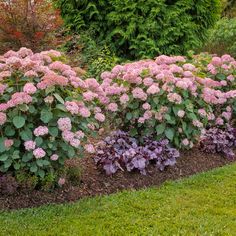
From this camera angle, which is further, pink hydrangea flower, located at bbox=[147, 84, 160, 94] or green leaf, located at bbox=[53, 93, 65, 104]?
pink hydrangea flower, located at bbox=[147, 84, 160, 94]

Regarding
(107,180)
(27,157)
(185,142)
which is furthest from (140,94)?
(27,157)

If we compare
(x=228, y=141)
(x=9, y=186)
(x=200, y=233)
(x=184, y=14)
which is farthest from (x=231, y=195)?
(x=184, y=14)

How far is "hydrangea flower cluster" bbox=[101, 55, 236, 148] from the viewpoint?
484cm

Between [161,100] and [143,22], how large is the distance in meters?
3.42

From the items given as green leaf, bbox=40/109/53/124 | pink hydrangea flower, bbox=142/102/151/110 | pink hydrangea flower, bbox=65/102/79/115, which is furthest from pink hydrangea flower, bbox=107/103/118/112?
green leaf, bbox=40/109/53/124

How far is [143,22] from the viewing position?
8.03 m

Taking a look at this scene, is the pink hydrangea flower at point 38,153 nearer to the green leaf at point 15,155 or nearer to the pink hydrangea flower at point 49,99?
the green leaf at point 15,155

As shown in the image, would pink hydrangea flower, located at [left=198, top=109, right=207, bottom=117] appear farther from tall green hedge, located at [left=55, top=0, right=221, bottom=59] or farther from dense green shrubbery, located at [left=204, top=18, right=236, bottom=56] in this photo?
dense green shrubbery, located at [left=204, top=18, right=236, bottom=56]

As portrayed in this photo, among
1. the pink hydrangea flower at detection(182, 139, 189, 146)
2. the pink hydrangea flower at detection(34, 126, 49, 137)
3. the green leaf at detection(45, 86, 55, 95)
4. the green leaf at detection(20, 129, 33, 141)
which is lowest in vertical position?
the pink hydrangea flower at detection(182, 139, 189, 146)

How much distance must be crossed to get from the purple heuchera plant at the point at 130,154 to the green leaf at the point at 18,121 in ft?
3.37

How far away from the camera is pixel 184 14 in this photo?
8211mm

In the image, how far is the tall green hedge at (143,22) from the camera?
795cm

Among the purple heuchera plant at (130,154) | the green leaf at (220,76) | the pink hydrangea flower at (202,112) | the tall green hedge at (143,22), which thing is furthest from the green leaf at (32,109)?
the tall green hedge at (143,22)

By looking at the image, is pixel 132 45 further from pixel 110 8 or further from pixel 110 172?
pixel 110 172
